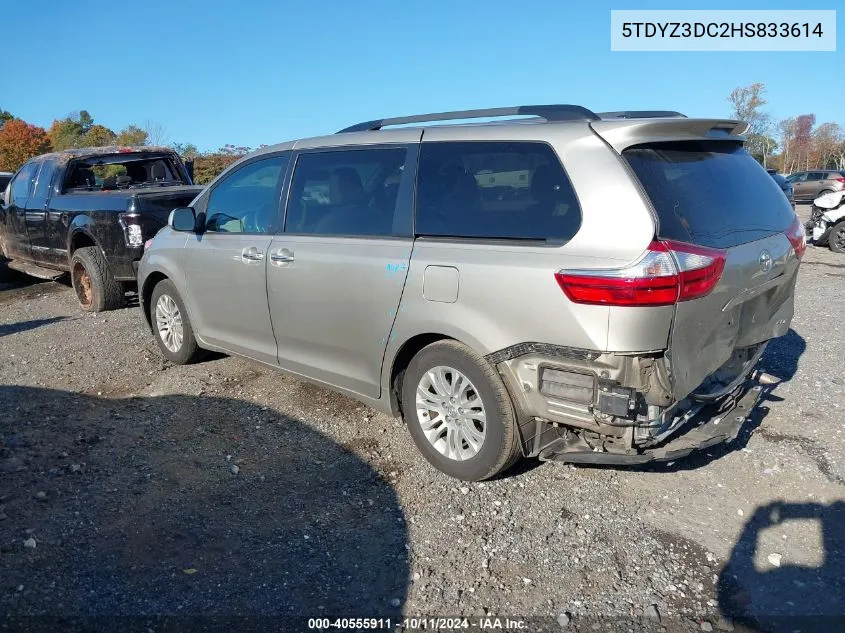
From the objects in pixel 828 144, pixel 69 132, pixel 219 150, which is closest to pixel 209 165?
pixel 219 150

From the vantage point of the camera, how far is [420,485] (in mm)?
3818

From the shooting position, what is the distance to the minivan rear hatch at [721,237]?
3.10m

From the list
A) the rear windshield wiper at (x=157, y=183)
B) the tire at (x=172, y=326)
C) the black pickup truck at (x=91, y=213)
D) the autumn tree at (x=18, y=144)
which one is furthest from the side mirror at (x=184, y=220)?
the autumn tree at (x=18, y=144)

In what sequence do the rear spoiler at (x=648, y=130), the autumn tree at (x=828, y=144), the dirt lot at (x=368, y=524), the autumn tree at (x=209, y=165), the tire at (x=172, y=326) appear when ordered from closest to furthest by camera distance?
1. the dirt lot at (x=368, y=524)
2. the rear spoiler at (x=648, y=130)
3. the tire at (x=172, y=326)
4. the autumn tree at (x=209, y=165)
5. the autumn tree at (x=828, y=144)

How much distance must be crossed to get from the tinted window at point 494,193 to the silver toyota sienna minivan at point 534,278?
0.4 inches

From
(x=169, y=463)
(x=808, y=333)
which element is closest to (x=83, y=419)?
(x=169, y=463)

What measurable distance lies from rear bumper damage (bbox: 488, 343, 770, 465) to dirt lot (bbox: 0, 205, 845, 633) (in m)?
0.38

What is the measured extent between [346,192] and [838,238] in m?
12.2

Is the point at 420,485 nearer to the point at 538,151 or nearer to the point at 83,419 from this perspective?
the point at 538,151

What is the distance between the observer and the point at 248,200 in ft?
16.4

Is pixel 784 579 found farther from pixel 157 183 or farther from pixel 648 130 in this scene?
pixel 157 183

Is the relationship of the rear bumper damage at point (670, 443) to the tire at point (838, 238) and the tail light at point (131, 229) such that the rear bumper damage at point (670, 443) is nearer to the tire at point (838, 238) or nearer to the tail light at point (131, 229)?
the tail light at point (131, 229)

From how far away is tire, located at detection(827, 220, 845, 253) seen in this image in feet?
42.5

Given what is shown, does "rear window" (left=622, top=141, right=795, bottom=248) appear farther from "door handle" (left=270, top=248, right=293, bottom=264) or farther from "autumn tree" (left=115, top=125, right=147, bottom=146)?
"autumn tree" (left=115, top=125, right=147, bottom=146)
